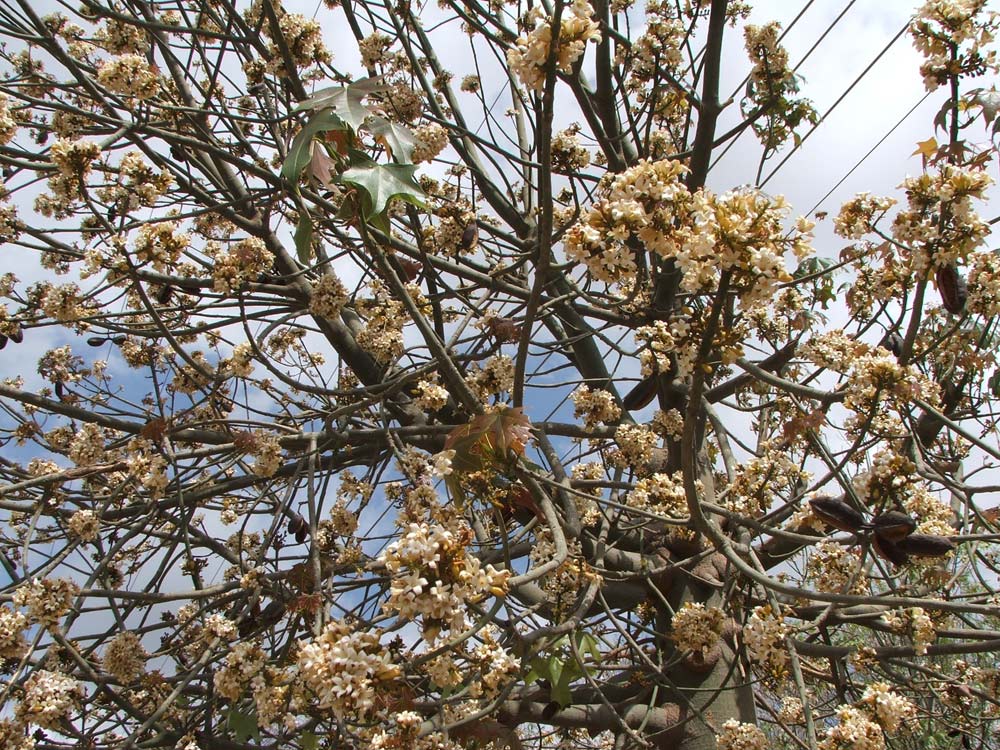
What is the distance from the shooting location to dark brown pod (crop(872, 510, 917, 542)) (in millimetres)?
2018

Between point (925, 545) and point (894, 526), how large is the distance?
0.59 feet

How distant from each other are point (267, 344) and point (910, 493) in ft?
12.6

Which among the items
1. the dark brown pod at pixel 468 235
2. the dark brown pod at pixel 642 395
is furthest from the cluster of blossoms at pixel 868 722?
the dark brown pod at pixel 468 235

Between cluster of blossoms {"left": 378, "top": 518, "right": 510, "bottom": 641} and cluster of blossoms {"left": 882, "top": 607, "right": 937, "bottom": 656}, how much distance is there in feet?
5.88

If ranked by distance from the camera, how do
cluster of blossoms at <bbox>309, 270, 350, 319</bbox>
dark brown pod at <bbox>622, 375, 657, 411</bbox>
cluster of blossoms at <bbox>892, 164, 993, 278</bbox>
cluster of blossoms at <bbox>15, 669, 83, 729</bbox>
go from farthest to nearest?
dark brown pod at <bbox>622, 375, 657, 411</bbox> → cluster of blossoms at <bbox>309, 270, 350, 319</bbox> → cluster of blossoms at <bbox>15, 669, 83, 729</bbox> → cluster of blossoms at <bbox>892, 164, 993, 278</bbox>

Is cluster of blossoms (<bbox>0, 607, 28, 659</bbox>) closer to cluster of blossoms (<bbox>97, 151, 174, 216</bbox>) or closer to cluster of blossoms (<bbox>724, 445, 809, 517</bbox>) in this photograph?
cluster of blossoms (<bbox>97, 151, 174, 216</bbox>)

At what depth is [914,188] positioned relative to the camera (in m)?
2.10

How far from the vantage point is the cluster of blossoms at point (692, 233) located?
1601 millimetres

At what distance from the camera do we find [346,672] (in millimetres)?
1612

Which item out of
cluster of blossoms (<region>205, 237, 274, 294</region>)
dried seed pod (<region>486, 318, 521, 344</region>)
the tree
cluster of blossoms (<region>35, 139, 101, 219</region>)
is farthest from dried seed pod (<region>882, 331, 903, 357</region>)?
cluster of blossoms (<region>35, 139, 101, 219</region>)

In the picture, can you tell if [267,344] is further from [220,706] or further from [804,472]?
[804,472]

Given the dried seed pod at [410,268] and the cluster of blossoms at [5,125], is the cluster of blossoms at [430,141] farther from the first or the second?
the cluster of blossoms at [5,125]

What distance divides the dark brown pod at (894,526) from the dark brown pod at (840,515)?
6 centimetres

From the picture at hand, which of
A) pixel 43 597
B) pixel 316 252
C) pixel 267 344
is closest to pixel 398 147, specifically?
pixel 43 597
